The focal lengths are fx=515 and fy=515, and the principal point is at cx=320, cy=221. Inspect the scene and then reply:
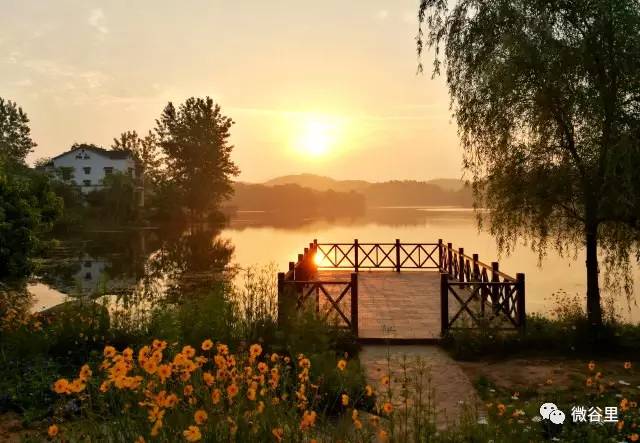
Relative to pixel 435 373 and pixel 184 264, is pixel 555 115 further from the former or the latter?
Result: pixel 184 264

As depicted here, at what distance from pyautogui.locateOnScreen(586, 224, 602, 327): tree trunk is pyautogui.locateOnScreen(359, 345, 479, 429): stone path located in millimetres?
3354

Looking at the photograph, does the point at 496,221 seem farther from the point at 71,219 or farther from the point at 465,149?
the point at 71,219

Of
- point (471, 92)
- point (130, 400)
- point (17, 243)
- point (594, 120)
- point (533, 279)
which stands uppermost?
point (471, 92)

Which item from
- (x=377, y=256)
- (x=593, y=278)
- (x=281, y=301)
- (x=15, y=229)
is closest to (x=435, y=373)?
(x=281, y=301)

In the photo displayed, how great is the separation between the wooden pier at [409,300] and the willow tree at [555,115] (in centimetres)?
163

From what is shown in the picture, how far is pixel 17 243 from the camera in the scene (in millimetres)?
14922

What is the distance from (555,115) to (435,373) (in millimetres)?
5599

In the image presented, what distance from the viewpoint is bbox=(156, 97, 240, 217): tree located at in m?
63.7

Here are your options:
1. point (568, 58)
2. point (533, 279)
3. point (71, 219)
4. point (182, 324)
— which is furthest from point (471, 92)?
point (71, 219)

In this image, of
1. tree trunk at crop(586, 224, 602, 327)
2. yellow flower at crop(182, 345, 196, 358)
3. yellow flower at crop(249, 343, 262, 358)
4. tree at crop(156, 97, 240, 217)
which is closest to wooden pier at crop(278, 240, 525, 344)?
tree trunk at crop(586, 224, 602, 327)

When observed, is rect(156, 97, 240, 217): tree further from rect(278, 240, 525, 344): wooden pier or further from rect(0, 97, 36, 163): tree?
rect(278, 240, 525, 344): wooden pier

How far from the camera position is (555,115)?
10172mm

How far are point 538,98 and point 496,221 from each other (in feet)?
8.79

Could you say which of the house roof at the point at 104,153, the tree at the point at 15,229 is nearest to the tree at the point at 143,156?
the house roof at the point at 104,153
